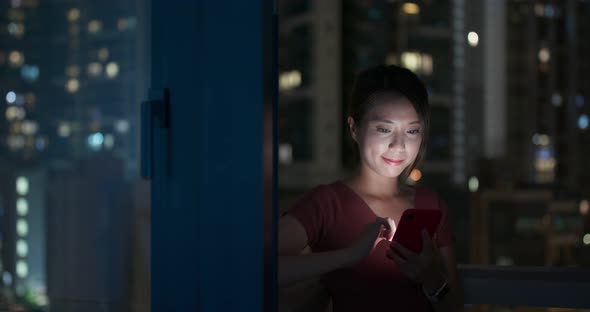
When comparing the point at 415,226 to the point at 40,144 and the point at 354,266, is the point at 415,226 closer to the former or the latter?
the point at 354,266

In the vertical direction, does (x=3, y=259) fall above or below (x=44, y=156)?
below

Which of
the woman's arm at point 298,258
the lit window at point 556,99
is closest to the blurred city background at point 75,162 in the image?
the woman's arm at point 298,258

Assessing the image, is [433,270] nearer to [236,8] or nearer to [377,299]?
[377,299]

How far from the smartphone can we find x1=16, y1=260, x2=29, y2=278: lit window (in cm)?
79

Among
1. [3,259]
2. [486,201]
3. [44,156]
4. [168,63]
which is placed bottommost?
[486,201]

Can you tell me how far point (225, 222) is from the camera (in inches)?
37.2

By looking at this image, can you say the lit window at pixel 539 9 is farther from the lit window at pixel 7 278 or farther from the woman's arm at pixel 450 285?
the lit window at pixel 7 278

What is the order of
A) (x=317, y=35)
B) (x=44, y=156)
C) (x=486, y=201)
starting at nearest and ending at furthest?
(x=44, y=156)
(x=317, y=35)
(x=486, y=201)

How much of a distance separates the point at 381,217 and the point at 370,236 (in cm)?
11

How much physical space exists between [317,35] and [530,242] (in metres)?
11.6

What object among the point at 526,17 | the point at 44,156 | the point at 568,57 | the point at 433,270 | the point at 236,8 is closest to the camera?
the point at 236,8

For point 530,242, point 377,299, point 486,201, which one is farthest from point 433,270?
point 530,242

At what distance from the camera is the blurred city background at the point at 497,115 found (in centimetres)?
1422

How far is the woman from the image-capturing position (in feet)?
4.40
